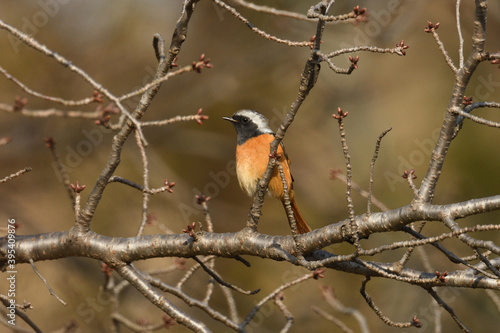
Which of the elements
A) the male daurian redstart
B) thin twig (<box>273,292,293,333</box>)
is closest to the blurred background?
the male daurian redstart

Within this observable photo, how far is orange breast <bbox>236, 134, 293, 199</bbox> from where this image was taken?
5.25 meters

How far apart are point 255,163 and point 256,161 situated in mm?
21

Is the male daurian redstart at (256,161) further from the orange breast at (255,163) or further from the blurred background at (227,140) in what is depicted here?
the blurred background at (227,140)

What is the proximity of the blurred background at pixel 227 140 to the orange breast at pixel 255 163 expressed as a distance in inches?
99.4

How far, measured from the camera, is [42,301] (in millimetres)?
7246

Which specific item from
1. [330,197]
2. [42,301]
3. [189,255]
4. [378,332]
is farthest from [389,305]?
[189,255]

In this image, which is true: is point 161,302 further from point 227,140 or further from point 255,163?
point 227,140

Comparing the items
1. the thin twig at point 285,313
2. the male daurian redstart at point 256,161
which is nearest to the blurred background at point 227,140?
the male daurian redstart at point 256,161

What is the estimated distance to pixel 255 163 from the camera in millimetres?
5266

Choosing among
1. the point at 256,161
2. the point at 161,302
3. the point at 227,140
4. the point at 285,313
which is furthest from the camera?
the point at 227,140

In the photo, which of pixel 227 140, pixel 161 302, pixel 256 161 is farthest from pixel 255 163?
pixel 227 140

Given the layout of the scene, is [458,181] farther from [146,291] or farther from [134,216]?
[146,291]

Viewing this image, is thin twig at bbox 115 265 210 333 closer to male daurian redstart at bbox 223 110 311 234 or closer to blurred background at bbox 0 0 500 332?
male daurian redstart at bbox 223 110 311 234

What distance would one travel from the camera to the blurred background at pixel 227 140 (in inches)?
294
